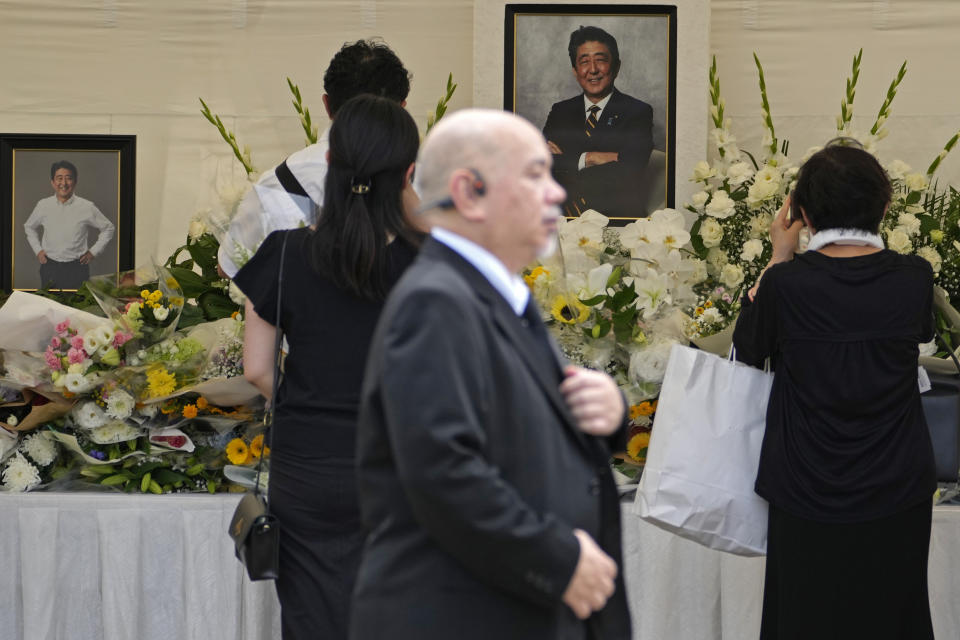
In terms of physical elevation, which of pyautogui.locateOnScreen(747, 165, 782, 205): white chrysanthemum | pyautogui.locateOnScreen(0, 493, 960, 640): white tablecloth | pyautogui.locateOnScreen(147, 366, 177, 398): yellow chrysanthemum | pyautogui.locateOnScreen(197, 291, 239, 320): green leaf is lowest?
pyautogui.locateOnScreen(0, 493, 960, 640): white tablecloth

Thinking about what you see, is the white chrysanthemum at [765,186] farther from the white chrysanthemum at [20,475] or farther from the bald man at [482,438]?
the bald man at [482,438]

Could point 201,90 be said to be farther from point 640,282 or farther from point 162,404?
point 640,282

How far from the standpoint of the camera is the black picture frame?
4586mm

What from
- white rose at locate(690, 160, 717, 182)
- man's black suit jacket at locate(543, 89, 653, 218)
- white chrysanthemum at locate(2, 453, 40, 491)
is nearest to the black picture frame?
man's black suit jacket at locate(543, 89, 653, 218)

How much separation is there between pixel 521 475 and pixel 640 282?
194 cm

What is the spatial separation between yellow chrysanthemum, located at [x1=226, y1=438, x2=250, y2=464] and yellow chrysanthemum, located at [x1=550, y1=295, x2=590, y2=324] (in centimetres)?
89

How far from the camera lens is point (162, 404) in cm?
318

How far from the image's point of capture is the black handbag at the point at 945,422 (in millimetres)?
2695

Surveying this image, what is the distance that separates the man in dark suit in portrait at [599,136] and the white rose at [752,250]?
1008 mm

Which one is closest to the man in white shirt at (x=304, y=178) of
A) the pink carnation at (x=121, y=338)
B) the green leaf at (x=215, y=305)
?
the pink carnation at (x=121, y=338)

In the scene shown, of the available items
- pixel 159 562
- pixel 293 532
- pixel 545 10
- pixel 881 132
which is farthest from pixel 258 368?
pixel 545 10

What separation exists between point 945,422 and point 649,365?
73 centimetres

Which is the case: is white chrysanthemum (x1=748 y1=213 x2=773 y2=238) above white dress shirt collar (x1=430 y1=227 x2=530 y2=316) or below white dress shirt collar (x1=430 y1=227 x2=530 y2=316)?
above

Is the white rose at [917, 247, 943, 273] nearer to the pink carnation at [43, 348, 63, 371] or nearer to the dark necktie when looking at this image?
the dark necktie
